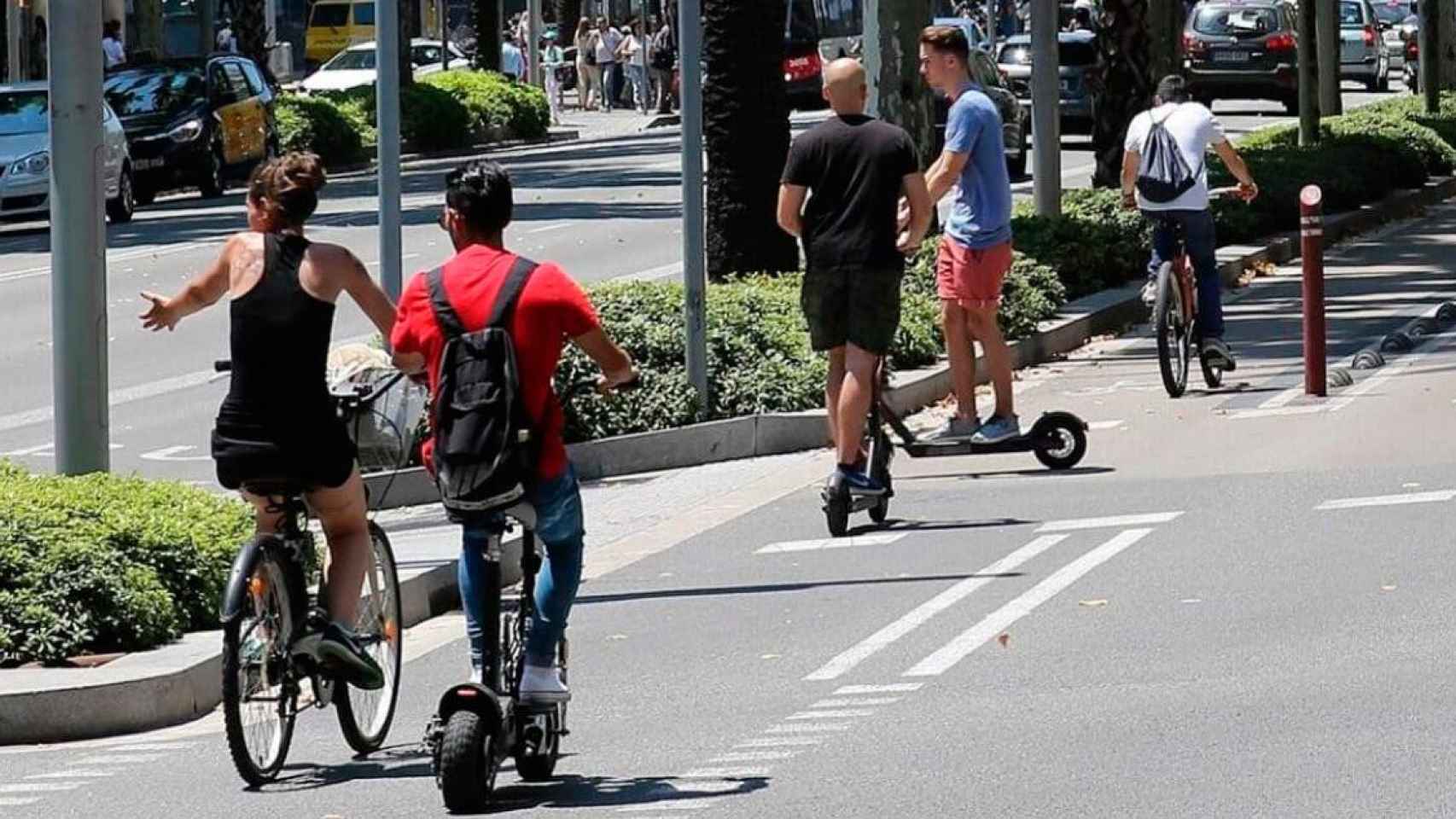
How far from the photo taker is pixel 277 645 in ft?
26.5

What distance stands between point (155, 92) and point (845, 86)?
2566 cm

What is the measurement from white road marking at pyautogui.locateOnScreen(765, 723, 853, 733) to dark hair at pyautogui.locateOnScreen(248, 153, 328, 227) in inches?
73.7

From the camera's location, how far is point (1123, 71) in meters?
26.9

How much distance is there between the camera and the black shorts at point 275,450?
8008mm

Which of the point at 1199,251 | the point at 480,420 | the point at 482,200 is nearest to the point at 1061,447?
A: the point at 1199,251

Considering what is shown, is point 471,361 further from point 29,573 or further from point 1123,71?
point 1123,71

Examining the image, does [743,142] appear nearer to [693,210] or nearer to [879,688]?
[693,210]

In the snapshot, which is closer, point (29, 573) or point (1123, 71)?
point (29, 573)

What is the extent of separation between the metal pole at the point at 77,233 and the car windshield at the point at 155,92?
2573cm

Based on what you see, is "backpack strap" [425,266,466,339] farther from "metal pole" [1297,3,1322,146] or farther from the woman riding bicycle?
"metal pole" [1297,3,1322,146]

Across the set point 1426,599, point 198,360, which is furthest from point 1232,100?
point 1426,599

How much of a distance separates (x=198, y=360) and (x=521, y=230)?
32.4 feet

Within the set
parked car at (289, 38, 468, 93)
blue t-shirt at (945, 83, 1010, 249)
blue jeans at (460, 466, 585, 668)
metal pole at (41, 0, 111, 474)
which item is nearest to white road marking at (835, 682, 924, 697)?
blue jeans at (460, 466, 585, 668)

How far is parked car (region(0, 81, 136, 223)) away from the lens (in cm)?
3134
